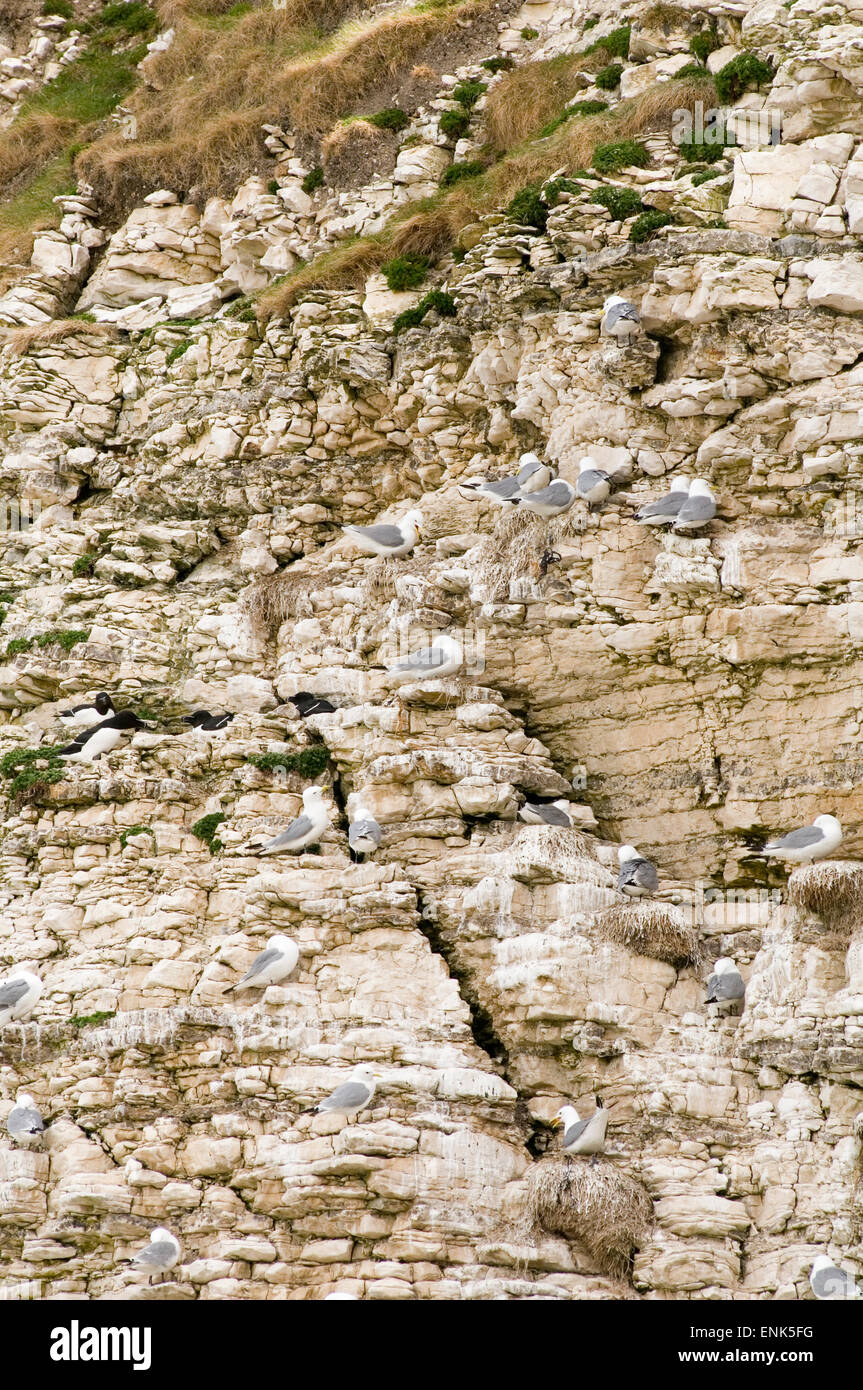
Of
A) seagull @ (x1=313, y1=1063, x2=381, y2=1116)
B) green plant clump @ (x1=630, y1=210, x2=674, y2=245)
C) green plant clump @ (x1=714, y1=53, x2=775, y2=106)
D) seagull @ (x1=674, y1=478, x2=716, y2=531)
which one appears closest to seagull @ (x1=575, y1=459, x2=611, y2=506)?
seagull @ (x1=674, y1=478, x2=716, y2=531)

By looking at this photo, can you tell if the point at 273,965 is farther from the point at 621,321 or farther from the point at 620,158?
the point at 620,158

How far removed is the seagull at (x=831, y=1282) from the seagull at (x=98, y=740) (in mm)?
11002

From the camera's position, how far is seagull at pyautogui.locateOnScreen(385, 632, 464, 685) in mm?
19922

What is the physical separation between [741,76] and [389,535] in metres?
8.19

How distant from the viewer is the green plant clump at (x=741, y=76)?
73.9 feet

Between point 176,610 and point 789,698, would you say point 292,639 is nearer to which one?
point 176,610

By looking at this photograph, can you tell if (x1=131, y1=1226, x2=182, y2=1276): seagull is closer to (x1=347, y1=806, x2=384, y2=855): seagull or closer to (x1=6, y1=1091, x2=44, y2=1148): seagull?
(x1=6, y1=1091, x2=44, y2=1148): seagull

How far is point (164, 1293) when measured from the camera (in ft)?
51.9

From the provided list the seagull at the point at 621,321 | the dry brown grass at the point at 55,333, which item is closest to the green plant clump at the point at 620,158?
the seagull at the point at 621,321

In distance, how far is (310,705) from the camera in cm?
2089

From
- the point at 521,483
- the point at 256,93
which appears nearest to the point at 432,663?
the point at 521,483

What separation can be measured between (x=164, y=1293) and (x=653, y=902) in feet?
21.6

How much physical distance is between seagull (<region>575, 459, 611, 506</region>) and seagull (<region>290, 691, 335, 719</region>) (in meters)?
4.24

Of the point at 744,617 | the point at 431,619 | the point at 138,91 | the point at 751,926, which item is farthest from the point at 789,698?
the point at 138,91
